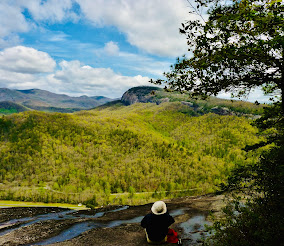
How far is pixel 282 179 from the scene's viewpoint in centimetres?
728

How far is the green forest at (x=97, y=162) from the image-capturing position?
91.6 m

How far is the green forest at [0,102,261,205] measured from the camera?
9156 centimetres

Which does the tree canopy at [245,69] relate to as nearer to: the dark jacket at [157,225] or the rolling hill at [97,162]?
the dark jacket at [157,225]

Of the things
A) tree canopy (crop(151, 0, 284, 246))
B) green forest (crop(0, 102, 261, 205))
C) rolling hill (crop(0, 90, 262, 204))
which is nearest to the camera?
tree canopy (crop(151, 0, 284, 246))

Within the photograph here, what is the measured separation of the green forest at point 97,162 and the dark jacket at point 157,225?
74543mm

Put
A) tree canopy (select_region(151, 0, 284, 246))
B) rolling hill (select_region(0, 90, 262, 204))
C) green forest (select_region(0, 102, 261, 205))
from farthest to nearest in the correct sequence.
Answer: rolling hill (select_region(0, 90, 262, 204))
green forest (select_region(0, 102, 261, 205))
tree canopy (select_region(151, 0, 284, 246))

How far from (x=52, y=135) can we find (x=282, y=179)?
14118 cm

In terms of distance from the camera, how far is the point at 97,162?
118 meters

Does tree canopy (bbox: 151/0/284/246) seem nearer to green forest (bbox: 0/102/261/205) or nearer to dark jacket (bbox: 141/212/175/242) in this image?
dark jacket (bbox: 141/212/175/242)

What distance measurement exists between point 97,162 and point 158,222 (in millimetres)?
114644

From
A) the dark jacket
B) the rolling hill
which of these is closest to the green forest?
the rolling hill

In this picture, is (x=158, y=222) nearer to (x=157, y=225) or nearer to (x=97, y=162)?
(x=157, y=225)

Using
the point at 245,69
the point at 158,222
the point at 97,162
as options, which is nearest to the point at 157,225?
the point at 158,222

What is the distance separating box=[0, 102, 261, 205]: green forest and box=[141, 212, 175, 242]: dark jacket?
245ft
